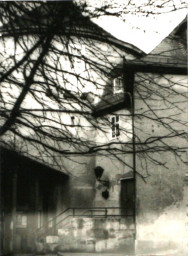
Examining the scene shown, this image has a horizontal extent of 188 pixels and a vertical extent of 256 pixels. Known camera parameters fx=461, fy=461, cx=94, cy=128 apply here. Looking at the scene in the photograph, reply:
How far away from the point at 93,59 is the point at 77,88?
57 centimetres

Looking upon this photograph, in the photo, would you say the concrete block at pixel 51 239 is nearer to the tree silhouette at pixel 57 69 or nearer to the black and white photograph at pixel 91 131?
the black and white photograph at pixel 91 131

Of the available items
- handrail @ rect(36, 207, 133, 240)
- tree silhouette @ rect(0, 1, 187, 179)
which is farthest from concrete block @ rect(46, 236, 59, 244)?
tree silhouette @ rect(0, 1, 187, 179)

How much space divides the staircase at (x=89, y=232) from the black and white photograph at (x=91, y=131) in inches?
1.6

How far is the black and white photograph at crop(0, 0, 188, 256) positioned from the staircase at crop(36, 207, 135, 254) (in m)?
0.04

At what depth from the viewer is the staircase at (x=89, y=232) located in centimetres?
1556

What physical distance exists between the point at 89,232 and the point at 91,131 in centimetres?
787

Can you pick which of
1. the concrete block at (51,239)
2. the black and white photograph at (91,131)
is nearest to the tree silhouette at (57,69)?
the black and white photograph at (91,131)

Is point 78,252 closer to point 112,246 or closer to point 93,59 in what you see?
point 112,246

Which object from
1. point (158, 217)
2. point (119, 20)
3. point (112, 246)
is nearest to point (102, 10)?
point (119, 20)

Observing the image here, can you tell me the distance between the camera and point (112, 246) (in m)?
15.6

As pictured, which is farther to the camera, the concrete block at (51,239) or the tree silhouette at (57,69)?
the concrete block at (51,239)

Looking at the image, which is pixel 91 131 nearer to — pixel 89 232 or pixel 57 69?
pixel 57 69

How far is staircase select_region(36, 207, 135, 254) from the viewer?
51.1 ft

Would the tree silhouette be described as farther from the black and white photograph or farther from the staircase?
the staircase
